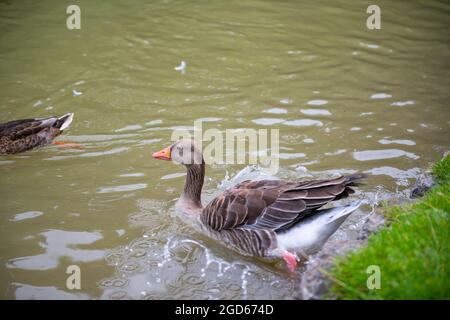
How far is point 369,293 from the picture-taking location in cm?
394

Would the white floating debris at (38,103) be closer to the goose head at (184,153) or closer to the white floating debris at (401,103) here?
the goose head at (184,153)

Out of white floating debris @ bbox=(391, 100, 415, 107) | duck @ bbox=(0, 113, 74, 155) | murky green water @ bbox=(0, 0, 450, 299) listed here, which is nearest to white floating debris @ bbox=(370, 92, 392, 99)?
murky green water @ bbox=(0, 0, 450, 299)

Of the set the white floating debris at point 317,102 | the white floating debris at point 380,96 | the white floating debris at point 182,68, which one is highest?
the white floating debris at point 182,68

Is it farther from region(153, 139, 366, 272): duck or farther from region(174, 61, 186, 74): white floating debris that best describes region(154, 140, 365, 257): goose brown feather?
region(174, 61, 186, 74): white floating debris

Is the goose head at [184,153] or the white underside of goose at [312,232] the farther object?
the goose head at [184,153]

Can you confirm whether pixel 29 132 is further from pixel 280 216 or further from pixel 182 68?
pixel 280 216

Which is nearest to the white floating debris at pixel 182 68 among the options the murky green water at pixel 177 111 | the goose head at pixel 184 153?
the murky green water at pixel 177 111

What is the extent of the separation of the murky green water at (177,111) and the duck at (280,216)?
29cm

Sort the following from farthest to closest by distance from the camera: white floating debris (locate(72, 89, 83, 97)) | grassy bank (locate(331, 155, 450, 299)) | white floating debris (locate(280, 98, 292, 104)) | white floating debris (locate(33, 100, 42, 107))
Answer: white floating debris (locate(72, 89, 83, 97)), white floating debris (locate(33, 100, 42, 107)), white floating debris (locate(280, 98, 292, 104)), grassy bank (locate(331, 155, 450, 299))

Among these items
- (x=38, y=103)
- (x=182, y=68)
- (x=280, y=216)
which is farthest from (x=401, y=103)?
(x=38, y=103)

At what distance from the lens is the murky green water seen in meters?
5.83

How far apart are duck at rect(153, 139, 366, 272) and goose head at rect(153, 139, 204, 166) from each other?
2.44ft

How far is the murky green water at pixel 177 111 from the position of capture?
19.1ft

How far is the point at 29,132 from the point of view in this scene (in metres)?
8.34
